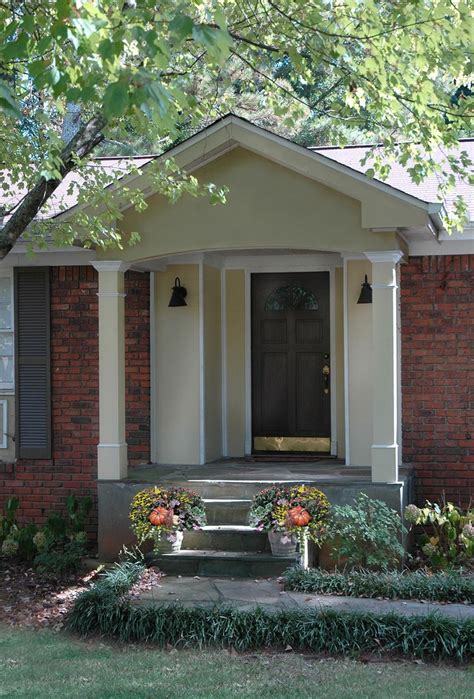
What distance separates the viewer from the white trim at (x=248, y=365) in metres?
11.8

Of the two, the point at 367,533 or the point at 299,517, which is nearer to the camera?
the point at 299,517

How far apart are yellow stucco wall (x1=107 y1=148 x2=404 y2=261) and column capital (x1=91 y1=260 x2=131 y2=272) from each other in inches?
3.0

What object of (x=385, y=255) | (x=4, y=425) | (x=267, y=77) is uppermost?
(x=267, y=77)

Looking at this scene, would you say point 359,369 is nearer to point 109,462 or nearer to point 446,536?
point 446,536

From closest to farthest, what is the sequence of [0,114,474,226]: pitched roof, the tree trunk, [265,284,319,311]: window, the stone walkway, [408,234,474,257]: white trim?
1. the stone walkway
2. the tree trunk
3. [0,114,474,226]: pitched roof
4. [408,234,474,257]: white trim
5. [265,284,319,311]: window

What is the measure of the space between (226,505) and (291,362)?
2569 mm

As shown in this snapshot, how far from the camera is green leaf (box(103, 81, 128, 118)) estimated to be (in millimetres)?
4730

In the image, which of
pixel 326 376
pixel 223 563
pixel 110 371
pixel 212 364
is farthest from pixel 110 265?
pixel 223 563

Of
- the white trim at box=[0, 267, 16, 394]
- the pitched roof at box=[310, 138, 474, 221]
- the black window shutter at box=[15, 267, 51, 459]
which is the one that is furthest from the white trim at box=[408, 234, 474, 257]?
the white trim at box=[0, 267, 16, 394]

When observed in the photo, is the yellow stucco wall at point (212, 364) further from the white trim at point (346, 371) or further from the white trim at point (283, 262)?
the white trim at point (346, 371)

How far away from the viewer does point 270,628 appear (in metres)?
7.34

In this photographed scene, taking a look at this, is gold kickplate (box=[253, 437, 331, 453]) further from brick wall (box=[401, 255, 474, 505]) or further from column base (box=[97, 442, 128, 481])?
column base (box=[97, 442, 128, 481])

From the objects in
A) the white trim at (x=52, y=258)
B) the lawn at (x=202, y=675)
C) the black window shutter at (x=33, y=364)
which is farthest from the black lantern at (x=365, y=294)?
the lawn at (x=202, y=675)

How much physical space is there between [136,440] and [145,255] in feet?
8.25
